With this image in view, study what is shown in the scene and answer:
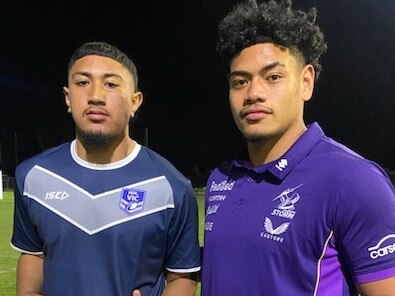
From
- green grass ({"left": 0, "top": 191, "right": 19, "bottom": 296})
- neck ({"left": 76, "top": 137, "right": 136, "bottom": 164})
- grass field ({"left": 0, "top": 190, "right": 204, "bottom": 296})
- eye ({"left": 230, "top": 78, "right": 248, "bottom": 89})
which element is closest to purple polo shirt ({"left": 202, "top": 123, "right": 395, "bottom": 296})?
eye ({"left": 230, "top": 78, "right": 248, "bottom": 89})

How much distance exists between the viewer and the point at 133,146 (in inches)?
83.5

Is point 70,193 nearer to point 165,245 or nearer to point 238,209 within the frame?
point 165,245

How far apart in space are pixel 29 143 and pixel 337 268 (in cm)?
2453

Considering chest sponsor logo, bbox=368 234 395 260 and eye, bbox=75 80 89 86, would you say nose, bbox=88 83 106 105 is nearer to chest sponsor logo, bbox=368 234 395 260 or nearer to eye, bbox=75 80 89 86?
eye, bbox=75 80 89 86

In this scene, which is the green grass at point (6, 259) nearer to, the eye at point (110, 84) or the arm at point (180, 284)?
the arm at point (180, 284)

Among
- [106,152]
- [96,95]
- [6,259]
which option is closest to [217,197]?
[106,152]

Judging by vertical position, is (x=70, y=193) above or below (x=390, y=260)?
above

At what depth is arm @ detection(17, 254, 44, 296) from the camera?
Answer: 2029 mm

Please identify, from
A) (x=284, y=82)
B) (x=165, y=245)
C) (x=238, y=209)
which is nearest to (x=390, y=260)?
(x=238, y=209)

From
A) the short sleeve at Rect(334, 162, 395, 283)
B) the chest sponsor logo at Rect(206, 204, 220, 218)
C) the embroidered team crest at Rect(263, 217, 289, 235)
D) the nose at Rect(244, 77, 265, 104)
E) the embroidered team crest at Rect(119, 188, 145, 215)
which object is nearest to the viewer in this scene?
the short sleeve at Rect(334, 162, 395, 283)

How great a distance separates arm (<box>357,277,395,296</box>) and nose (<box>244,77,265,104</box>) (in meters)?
0.60

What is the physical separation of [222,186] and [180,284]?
1.23 ft

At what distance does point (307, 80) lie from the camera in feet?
6.06

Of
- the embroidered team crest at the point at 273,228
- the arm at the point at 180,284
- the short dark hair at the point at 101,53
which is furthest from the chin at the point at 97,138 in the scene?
the embroidered team crest at the point at 273,228
